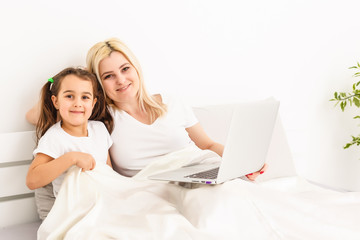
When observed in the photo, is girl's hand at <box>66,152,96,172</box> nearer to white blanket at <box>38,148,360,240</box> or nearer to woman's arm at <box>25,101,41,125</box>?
white blanket at <box>38,148,360,240</box>

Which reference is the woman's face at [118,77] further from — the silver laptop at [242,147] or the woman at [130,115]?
the silver laptop at [242,147]

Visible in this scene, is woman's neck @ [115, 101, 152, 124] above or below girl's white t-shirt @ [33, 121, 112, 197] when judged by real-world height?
above

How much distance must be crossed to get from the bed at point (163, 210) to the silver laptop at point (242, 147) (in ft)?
0.14

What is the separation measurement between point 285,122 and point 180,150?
106cm

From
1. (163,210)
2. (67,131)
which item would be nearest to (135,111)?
(67,131)

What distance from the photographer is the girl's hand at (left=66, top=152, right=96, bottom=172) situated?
158 centimetres

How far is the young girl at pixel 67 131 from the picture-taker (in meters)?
1.59

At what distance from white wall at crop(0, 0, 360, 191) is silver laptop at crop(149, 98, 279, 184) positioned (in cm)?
70

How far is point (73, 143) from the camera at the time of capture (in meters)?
1.70

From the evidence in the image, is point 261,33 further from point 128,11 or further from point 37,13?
point 37,13

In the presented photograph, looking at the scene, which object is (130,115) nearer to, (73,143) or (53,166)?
(73,143)

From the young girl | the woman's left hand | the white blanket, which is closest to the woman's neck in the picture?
the young girl

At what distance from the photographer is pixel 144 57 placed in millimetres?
2152

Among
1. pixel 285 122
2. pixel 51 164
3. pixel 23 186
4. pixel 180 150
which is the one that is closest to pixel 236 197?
pixel 180 150
